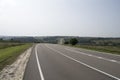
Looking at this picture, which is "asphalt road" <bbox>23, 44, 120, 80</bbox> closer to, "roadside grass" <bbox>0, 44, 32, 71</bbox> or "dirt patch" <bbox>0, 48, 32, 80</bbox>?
"dirt patch" <bbox>0, 48, 32, 80</bbox>

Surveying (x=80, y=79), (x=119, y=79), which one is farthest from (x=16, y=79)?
(x=119, y=79)

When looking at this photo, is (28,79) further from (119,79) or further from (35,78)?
(119,79)

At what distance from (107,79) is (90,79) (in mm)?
754

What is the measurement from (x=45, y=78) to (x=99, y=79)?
103 inches

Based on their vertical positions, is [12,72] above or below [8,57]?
above

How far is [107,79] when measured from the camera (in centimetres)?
1020

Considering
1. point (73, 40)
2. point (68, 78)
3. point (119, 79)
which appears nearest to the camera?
point (119, 79)

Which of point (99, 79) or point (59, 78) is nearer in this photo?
point (99, 79)

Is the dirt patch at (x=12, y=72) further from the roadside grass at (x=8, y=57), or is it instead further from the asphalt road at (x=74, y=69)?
the roadside grass at (x=8, y=57)

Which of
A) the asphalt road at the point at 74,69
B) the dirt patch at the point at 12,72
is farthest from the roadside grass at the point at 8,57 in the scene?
the asphalt road at the point at 74,69

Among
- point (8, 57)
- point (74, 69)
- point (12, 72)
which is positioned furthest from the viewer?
point (8, 57)

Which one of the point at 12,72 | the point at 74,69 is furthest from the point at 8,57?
the point at 74,69

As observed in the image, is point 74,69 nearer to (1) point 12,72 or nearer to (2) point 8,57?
(1) point 12,72

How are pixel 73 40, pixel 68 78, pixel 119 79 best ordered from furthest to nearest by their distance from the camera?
pixel 73 40 < pixel 68 78 < pixel 119 79
